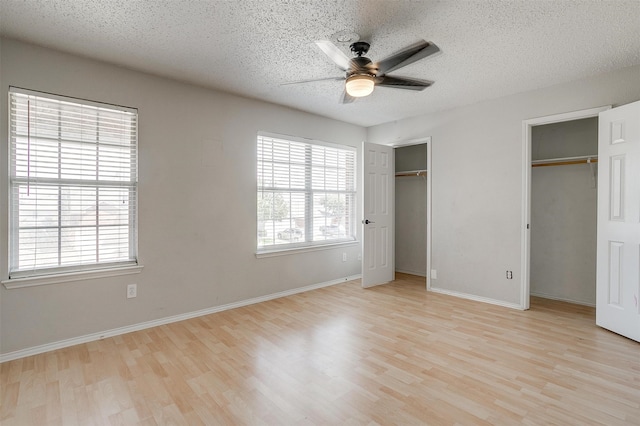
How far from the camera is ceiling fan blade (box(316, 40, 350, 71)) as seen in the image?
7.33ft

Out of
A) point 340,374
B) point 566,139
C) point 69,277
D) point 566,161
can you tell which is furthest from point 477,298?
point 69,277

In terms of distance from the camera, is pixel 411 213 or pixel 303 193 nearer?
pixel 303 193

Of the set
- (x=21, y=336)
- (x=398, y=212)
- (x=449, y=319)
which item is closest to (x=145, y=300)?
(x=21, y=336)

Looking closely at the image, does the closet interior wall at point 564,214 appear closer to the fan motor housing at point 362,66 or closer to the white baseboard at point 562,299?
the white baseboard at point 562,299

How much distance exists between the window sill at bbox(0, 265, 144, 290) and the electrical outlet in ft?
0.43

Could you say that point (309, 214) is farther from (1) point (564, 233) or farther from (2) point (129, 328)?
(1) point (564, 233)

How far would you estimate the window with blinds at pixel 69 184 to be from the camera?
264 centimetres

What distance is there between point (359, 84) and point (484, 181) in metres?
2.49

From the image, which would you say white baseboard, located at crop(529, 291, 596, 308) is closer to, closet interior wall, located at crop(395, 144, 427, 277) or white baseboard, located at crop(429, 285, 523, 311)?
white baseboard, located at crop(429, 285, 523, 311)

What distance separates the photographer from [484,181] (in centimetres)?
409

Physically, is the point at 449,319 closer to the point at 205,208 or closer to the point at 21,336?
the point at 205,208

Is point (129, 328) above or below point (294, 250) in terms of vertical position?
below

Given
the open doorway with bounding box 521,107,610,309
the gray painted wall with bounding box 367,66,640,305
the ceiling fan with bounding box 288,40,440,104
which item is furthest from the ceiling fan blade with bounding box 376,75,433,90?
the open doorway with bounding box 521,107,610,309

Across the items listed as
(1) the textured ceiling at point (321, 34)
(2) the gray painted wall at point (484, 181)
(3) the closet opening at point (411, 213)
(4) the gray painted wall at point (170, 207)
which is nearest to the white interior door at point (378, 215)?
(3) the closet opening at point (411, 213)
